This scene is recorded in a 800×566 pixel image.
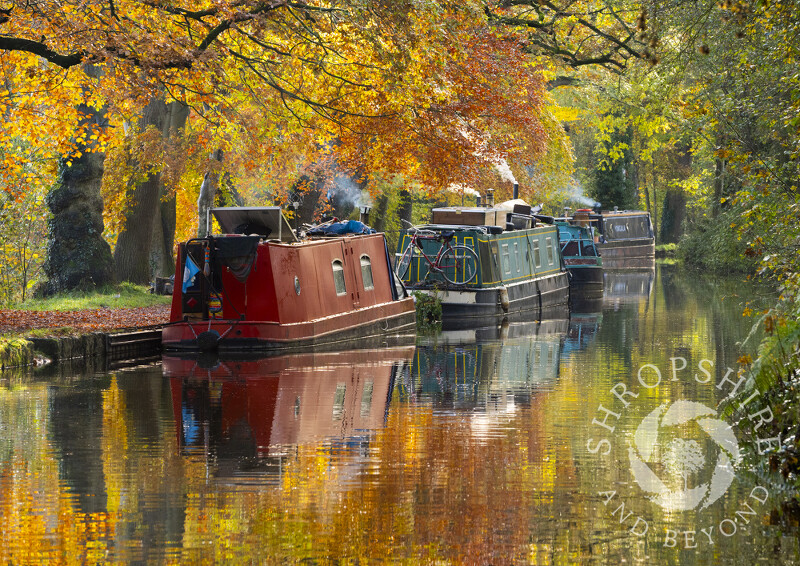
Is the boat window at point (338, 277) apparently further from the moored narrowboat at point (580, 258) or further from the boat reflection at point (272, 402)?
the moored narrowboat at point (580, 258)

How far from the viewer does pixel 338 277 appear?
22281mm

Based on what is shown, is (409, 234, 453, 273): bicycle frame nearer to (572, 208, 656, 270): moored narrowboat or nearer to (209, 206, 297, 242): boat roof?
(209, 206, 297, 242): boat roof

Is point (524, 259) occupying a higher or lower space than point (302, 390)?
higher

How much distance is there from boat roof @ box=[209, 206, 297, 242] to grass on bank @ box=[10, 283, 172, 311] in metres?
3.47

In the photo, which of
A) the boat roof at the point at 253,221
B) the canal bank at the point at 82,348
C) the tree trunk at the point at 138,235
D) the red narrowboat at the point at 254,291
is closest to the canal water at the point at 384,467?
the canal bank at the point at 82,348

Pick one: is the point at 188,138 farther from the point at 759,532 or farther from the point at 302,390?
the point at 759,532

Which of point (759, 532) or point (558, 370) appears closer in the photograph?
point (759, 532)

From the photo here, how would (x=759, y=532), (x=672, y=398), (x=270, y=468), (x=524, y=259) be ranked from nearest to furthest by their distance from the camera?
(x=759, y=532) → (x=270, y=468) → (x=672, y=398) → (x=524, y=259)

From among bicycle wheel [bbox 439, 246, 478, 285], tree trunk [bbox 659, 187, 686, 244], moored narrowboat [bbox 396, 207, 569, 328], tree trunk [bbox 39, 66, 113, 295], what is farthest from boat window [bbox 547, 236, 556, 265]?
tree trunk [bbox 659, 187, 686, 244]

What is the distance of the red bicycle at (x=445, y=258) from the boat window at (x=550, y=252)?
19.3 ft

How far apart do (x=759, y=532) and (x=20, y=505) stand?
484cm

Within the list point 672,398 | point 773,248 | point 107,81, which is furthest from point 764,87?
point 107,81

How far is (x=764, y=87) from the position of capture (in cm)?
1836

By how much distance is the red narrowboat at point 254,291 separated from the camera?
1956 centimetres
